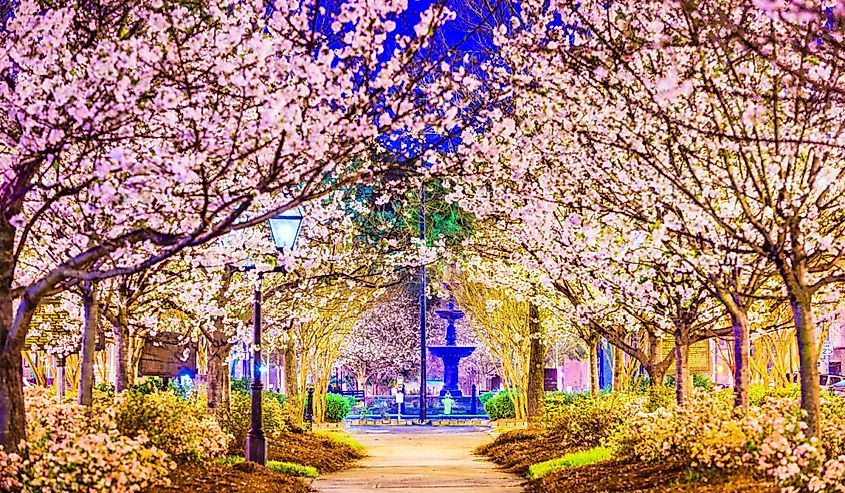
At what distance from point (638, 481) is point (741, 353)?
2.43 metres

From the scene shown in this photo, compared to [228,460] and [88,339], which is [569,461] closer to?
[228,460]

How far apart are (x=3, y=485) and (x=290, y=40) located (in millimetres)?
4559

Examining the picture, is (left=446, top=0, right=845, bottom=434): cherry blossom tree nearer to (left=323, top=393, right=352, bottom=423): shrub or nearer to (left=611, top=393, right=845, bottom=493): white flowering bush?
(left=611, top=393, right=845, bottom=493): white flowering bush

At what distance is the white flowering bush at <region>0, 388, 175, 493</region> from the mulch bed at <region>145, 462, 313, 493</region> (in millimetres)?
452

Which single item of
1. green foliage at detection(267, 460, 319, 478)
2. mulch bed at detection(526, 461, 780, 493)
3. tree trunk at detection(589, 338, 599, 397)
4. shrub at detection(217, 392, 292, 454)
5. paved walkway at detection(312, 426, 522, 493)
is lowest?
paved walkway at detection(312, 426, 522, 493)

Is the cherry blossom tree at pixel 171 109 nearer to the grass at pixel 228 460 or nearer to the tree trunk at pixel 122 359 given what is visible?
the grass at pixel 228 460

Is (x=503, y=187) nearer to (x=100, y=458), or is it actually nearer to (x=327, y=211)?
(x=327, y=211)

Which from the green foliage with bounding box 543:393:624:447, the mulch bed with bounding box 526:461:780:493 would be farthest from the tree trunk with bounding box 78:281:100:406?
the green foliage with bounding box 543:393:624:447

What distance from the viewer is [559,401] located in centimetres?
2556

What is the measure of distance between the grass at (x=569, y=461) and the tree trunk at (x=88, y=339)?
6.63m

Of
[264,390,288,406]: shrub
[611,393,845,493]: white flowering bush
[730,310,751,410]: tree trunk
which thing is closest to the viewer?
[611,393,845,493]: white flowering bush

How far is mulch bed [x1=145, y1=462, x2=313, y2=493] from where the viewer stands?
35.3ft

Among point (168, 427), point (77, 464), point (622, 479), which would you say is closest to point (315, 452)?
point (168, 427)

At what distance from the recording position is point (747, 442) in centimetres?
982
